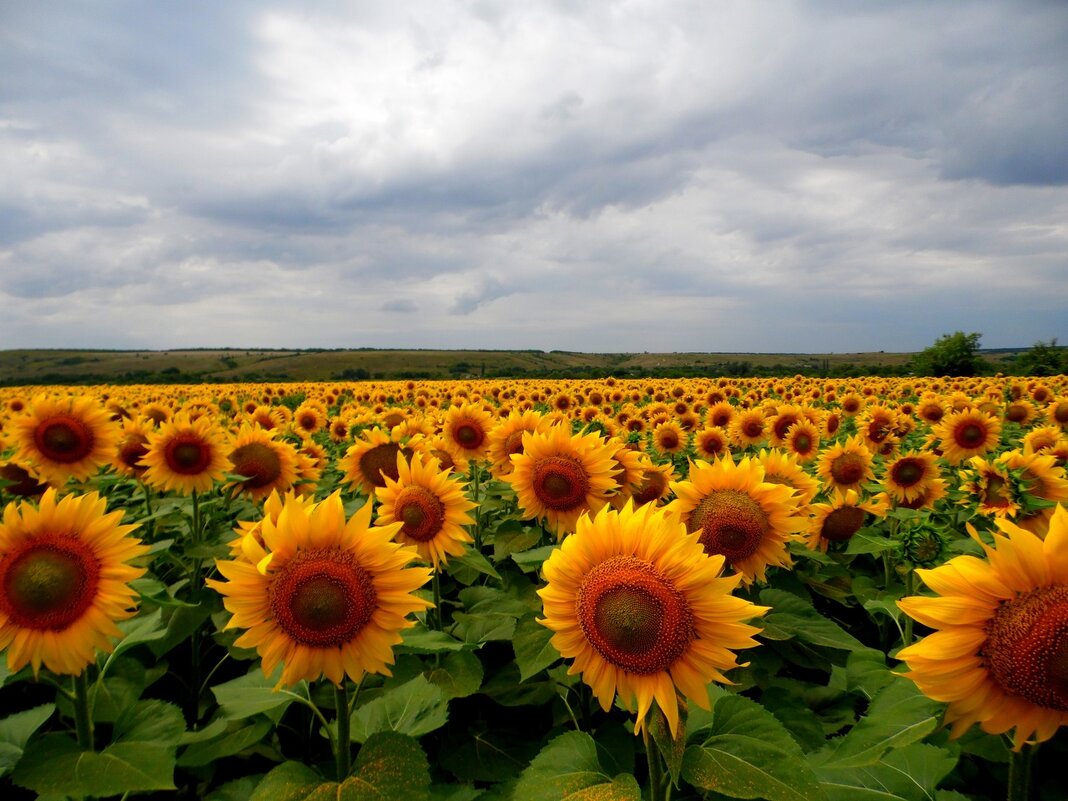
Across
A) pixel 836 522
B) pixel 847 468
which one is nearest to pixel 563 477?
pixel 836 522

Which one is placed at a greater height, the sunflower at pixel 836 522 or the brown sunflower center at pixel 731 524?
the brown sunflower center at pixel 731 524

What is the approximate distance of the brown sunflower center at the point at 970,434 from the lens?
7.37 meters

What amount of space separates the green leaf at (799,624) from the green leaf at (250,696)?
2334mm

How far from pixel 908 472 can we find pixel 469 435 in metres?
4.20

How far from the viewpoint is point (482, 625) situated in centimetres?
362

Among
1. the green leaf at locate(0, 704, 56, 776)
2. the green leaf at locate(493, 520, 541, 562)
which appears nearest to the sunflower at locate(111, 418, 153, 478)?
the green leaf at locate(0, 704, 56, 776)

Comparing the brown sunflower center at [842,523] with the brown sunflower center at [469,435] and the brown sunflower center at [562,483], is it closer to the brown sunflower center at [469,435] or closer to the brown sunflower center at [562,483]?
the brown sunflower center at [562,483]

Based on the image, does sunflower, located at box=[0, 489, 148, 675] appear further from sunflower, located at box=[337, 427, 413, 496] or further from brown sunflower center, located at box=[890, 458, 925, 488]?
brown sunflower center, located at box=[890, 458, 925, 488]

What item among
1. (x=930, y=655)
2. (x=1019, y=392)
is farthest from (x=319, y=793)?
(x=1019, y=392)

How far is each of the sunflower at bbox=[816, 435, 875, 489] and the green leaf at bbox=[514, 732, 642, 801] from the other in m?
4.37

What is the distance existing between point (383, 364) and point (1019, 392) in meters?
105

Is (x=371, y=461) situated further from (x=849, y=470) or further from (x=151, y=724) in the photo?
(x=849, y=470)

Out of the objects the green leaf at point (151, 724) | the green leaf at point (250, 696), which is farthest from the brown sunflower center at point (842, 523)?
the green leaf at point (151, 724)

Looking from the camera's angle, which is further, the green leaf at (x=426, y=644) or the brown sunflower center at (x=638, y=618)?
the green leaf at (x=426, y=644)
